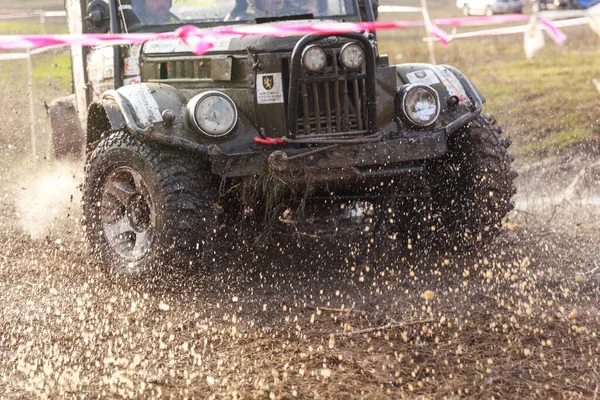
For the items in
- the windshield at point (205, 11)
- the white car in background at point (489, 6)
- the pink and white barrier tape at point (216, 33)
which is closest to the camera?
the pink and white barrier tape at point (216, 33)

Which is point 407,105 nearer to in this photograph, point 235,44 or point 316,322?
point 235,44

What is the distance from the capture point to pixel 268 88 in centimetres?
596

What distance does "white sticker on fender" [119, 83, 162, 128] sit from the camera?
19.2 feet

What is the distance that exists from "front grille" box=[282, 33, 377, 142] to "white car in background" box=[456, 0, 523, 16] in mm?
11869

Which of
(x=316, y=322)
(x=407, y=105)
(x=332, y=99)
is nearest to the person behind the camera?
(x=316, y=322)

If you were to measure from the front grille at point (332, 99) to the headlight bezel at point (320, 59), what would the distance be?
0.07 feet

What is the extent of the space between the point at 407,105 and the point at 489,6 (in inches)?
489

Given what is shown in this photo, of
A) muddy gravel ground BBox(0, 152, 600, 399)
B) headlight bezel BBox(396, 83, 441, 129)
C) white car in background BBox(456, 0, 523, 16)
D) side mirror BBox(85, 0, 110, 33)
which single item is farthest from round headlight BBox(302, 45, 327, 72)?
white car in background BBox(456, 0, 523, 16)

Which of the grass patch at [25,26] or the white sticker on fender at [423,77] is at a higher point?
the white sticker on fender at [423,77]

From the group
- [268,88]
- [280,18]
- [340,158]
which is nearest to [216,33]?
[280,18]

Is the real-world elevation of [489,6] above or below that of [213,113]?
below

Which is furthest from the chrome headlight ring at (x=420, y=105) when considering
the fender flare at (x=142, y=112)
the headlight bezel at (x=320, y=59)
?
the fender flare at (x=142, y=112)

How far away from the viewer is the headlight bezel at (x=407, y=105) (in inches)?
245

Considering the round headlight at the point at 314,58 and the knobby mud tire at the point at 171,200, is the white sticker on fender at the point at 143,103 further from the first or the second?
the round headlight at the point at 314,58
